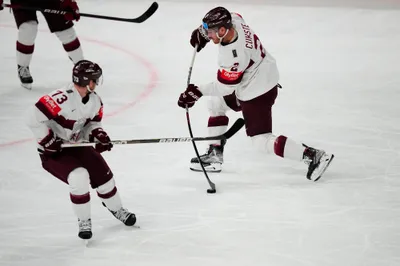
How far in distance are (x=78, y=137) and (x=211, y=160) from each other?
94 cm

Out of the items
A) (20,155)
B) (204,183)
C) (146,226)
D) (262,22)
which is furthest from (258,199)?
(262,22)

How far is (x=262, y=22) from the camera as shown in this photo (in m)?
6.54

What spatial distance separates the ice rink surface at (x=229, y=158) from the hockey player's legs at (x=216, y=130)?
6 centimetres

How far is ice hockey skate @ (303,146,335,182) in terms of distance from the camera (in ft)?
12.8

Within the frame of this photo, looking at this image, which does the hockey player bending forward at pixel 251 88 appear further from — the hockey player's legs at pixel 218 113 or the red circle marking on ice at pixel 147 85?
the red circle marking on ice at pixel 147 85

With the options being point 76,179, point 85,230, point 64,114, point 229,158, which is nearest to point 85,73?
point 64,114

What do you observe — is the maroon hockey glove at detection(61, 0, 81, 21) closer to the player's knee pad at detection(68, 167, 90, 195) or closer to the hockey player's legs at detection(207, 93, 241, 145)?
the hockey player's legs at detection(207, 93, 241, 145)

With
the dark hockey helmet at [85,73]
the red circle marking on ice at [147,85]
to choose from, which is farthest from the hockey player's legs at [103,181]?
the red circle marking on ice at [147,85]

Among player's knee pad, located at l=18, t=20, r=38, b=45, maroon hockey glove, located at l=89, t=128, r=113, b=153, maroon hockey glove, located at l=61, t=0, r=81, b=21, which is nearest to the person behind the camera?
maroon hockey glove, located at l=89, t=128, r=113, b=153

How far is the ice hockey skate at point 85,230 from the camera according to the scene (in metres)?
3.29

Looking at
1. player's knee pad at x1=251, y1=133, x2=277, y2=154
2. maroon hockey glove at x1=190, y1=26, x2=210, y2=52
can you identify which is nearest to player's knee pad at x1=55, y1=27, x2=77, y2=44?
maroon hockey glove at x1=190, y1=26, x2=210, y2=52

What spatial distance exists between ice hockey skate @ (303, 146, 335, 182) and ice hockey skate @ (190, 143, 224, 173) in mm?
486

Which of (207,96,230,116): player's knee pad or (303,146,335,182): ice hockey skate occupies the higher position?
(207,96,230,116): player's knee pad

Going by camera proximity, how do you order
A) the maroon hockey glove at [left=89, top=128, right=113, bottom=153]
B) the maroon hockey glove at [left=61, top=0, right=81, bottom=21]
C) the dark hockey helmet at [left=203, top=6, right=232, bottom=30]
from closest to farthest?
the maroon hockey glove at [left=89, top=128, right=113, bottom=153] < the dark hockey helmet at [left=203, top=6, right=232, bottom=30] < the maroon hockey glove at [left=61, top=0, right=81, bottom=21]
